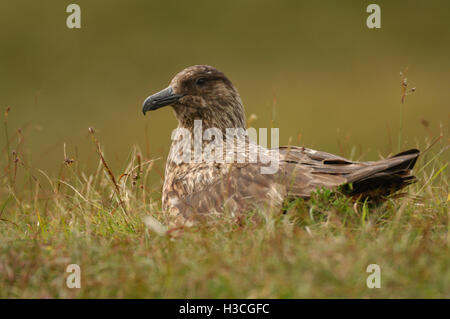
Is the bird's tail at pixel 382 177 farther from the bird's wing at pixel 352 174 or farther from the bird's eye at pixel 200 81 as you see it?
the bird's eye at pixel 200 81

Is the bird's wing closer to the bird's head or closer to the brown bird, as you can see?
the brown bird

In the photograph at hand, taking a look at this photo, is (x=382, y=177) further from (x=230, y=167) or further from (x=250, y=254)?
(x=250, y=254)

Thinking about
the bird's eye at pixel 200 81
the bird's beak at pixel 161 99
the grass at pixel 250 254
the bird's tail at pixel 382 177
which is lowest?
the grass at pixel 250 254

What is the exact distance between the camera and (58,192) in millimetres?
4832

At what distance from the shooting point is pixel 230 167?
433cm

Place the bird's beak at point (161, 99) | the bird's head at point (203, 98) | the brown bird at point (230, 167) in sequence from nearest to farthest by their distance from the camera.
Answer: the brown bird at point (230, 167) < the bird's beak at point (161, 99) < the bird's head at point (203, 98)

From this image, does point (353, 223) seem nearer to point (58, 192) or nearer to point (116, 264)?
point (116, 264)

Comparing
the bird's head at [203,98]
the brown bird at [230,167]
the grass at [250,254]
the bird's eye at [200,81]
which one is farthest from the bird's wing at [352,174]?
the bird's eye at [200,81]

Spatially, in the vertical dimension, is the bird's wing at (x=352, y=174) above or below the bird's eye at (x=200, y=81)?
below

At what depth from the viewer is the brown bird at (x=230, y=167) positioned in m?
4.19

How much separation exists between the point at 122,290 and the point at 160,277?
0.72 feet

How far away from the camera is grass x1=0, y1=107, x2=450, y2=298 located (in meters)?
3.20

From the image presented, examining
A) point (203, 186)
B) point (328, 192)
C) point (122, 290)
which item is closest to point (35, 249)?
point (122, 290)

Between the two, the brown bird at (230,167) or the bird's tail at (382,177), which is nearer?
the bird's tail at (382,177)
